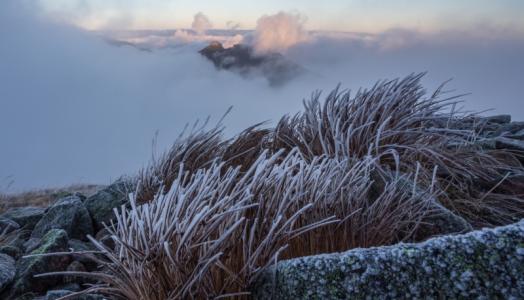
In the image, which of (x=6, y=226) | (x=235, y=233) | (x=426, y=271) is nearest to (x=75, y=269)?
(x=235, y=233)

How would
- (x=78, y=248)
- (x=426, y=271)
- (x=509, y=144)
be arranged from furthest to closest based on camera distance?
(x=509, y=144) < (x=78, y=248) < (x=426, y=271)

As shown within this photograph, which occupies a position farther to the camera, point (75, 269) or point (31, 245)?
point (31, 245)

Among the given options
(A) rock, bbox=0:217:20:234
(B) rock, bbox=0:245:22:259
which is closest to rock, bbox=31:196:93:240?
(B) rock, bbox=0:245:22:259

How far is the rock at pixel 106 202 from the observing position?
12.2 ft

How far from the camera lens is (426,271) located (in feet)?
4.82

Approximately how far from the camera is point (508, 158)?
3645mm

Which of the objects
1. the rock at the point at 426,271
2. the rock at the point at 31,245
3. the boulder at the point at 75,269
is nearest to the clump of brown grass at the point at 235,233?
the rock at the point at 426,271

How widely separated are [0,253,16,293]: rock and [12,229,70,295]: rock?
0.03 m

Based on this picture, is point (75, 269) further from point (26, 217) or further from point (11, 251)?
point (26, 217)

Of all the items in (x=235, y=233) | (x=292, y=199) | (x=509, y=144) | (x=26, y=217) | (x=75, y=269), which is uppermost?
(x=292, y=199)

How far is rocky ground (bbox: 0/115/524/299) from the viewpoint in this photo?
4.67ft

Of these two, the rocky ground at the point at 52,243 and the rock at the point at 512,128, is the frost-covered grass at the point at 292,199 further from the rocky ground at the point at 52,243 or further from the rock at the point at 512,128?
the rock at the point at 512,128

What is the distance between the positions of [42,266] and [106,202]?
1.02 m

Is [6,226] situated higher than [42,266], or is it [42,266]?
[42,266]
